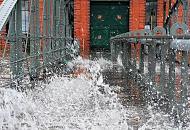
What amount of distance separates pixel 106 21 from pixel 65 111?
23.4 metres

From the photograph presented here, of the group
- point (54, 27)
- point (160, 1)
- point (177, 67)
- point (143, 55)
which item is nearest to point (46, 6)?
point (54, 27)

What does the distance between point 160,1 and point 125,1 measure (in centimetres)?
216

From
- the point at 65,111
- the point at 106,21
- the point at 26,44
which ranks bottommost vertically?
the point at 65,111

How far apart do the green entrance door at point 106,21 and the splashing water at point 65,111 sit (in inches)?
812

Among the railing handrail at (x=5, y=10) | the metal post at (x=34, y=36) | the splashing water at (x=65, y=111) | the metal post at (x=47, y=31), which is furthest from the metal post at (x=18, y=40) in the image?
the metal post at (x=47, y=31)

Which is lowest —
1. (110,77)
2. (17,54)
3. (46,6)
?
(110,77)

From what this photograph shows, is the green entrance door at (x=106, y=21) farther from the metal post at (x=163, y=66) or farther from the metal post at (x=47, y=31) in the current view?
the metal post at (x=163, y=66)

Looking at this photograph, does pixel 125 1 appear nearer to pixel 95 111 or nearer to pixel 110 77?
pixel 110 77

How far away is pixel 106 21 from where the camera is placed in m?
30.5

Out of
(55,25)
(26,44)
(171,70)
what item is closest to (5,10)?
(171,70)

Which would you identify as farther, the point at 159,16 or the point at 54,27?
the point at 159,16

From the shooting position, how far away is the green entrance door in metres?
30.3

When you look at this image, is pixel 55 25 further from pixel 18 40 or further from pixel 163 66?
pixel 163 66

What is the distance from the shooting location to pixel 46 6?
14.4m
